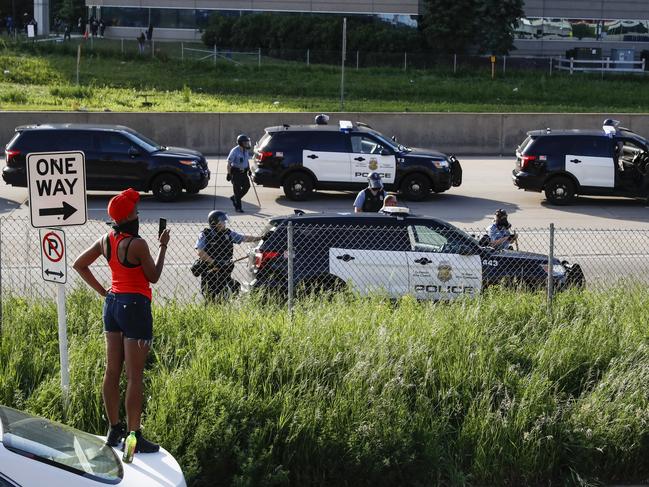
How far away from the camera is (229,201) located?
69.2 feet

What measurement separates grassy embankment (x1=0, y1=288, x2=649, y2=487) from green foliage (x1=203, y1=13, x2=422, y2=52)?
46.2 metres

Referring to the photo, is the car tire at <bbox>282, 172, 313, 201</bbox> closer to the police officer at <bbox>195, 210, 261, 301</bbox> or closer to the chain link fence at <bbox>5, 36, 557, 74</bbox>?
the police officer at <bbox>195, 210, 261, 301</bbox>

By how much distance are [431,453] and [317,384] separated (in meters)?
1.05

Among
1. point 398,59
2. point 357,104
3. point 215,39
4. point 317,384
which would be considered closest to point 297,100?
point 357,104

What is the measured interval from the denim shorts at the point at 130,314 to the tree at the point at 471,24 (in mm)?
47239

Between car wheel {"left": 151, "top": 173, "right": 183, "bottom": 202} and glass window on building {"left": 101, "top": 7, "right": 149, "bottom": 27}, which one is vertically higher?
glass window on building {"left": 101, "top": 7, "right": 149, "bottom": 27}

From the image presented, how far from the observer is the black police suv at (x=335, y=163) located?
21.0 metres

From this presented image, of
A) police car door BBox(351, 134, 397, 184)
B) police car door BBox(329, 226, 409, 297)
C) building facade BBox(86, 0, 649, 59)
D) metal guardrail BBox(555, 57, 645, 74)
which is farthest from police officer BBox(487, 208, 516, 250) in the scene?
building facade BBox(86, 0, 649, 59)

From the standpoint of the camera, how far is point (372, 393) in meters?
7.68

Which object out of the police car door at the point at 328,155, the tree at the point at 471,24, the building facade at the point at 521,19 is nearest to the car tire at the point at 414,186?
the police car door at the point at 328,155

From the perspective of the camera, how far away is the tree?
52.2 meters

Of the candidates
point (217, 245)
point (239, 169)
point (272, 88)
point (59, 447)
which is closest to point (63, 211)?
point (59, 447)

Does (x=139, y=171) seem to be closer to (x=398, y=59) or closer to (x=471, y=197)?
(x=471, y=197)

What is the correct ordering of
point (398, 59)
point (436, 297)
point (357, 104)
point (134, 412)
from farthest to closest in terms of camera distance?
point (398, 59)
point (357, 104)
point (436, 297)
point (134, 412)
